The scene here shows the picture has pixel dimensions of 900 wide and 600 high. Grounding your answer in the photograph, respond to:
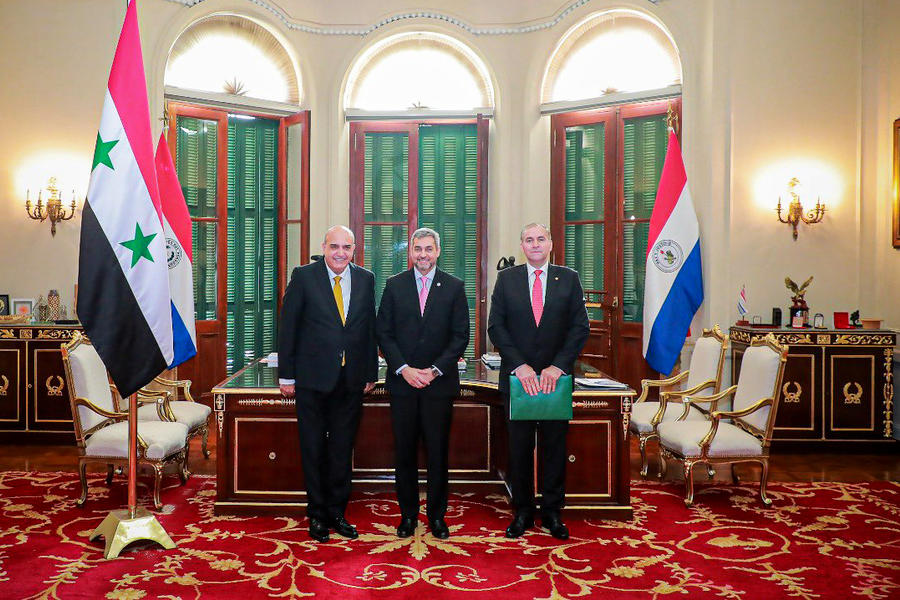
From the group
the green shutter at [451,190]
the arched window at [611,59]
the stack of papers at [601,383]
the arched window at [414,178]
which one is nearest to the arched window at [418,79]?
the arched window at [414,178]

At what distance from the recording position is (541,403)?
12.6 feet

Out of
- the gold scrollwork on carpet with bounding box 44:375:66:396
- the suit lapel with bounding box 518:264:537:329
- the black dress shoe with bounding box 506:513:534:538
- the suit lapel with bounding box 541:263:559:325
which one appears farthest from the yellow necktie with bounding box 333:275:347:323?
the gold scrollwork on carpet with bounding box 44:375:66:396

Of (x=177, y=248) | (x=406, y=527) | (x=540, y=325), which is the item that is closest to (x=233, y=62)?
(x=177, y=248)

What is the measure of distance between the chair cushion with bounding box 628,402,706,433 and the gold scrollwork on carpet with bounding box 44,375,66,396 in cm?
458

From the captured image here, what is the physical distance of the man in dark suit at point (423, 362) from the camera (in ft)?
12.8

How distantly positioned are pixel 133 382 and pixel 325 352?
928mm

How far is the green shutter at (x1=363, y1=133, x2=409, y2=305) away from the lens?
7770 millimetres

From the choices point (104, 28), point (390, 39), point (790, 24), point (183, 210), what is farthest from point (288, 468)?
point (790, 24)

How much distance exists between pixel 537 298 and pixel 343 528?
158 centimetres

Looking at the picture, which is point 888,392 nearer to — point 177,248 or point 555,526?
point 555,526

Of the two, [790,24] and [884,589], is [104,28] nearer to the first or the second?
[790,24]

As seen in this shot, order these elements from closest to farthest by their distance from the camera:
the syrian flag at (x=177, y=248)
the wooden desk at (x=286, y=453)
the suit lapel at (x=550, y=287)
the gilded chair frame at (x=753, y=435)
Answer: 1. the suit lapel at (x=550, y=287)
2. the wooden desk at (x=286, y=453)
3. the gilded chair frame at (x=753, y=435)
4. the syrian flag at (x=177, y=248)

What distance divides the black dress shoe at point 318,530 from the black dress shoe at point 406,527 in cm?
38

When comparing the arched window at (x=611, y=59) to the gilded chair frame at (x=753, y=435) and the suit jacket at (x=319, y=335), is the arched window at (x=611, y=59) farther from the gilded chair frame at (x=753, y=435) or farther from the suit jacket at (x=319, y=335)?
the suit jacket at (x=319, y=335)
